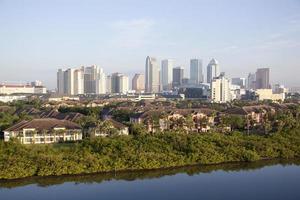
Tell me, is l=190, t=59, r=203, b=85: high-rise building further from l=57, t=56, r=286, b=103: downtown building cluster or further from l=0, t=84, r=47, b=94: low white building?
l=0, t=84, r=47, b=94: low white building

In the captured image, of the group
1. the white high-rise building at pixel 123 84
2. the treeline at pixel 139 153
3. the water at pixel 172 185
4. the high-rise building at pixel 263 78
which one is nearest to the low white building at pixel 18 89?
the white high-rise building at pixel 123 84

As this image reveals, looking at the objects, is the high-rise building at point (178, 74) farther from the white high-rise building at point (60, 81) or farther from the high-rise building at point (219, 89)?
the high-rise building at point (219, 89)

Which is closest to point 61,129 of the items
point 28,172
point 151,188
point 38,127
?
point 38,127

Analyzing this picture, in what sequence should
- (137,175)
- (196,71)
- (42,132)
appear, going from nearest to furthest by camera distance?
(137,175), (42,132), (196,71)

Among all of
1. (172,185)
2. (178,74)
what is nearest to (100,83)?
(178,74)

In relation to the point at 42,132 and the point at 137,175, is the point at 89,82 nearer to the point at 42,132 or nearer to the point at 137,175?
the point at 42,132

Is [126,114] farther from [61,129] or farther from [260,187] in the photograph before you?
[260,187]
